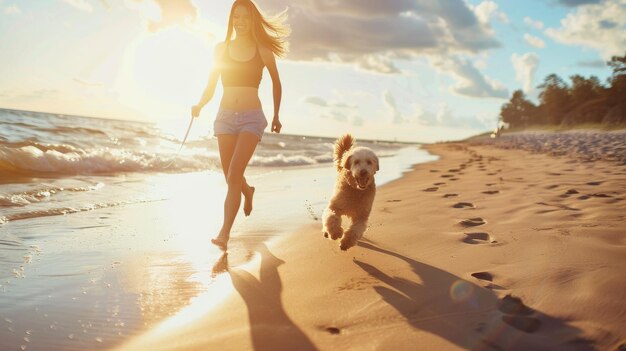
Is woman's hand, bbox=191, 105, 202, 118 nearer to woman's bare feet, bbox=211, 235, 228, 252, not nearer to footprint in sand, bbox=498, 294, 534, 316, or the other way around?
woman's bare feet, bbox=211, 235, 228, 252

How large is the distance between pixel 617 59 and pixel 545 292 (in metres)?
69.0

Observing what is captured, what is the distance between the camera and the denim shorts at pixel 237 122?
15.7 feet

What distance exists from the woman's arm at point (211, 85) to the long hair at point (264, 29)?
0.22 meters

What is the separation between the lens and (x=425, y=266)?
3443mm

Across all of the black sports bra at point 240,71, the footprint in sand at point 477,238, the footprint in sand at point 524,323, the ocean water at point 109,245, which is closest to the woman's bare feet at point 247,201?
the ocean water at point 109,245

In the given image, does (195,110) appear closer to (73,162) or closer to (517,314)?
(517,314)

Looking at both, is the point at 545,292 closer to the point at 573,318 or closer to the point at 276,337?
the point at 573,318

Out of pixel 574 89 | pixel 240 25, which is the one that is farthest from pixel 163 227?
pixel 574 89

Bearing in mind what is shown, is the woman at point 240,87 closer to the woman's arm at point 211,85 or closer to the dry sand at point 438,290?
the woman's arm at point 211,85

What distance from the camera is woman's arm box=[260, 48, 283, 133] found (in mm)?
4938

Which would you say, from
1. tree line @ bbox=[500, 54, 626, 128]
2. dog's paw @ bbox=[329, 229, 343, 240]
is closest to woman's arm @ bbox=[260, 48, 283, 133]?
dog's paw @ bbox=[329, 229, 343, 240]

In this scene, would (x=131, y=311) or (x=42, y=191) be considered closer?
(x=131, y=311)

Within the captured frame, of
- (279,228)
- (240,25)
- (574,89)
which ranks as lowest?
(279,228)

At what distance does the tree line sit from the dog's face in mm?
47130
